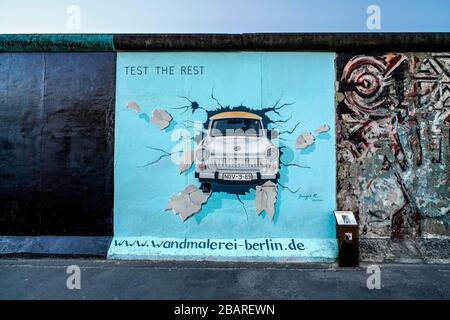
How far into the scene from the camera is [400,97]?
5.00m

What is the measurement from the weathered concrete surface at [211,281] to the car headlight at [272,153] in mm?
1844

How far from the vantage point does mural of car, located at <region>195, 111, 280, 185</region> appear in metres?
4.99

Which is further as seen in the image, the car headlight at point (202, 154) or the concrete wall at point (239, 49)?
the car headlight at point (202, 154)

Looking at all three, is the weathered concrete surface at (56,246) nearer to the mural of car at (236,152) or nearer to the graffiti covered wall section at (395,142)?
the mural of car at (236,152)

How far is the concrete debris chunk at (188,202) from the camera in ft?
16.4

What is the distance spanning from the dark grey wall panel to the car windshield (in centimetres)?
201

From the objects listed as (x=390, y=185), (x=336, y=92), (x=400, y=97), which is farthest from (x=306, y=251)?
(x=400, y=97)

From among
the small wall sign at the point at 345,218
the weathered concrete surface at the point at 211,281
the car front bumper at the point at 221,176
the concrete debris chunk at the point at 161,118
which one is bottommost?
the weathered concrete surface at the point at 211,281

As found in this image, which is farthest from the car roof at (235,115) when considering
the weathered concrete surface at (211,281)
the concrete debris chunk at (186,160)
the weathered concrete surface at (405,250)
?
the weathered concrete surface at (405,250)

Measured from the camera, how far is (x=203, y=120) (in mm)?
5090

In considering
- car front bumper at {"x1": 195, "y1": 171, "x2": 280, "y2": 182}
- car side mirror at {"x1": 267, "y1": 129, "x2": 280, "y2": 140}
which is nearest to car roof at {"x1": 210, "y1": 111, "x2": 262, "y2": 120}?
car side mirror at {"x1": 267, "y1": 129, "x2": 280, "y2": 140}

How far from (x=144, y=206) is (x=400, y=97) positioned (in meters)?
5.07

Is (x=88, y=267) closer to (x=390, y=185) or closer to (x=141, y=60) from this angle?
(x=141, y=60)

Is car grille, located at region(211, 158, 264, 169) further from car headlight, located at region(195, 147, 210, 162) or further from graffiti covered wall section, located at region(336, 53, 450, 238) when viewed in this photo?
graffiti covered wall section, located at region(336, 53, 450, 238)
